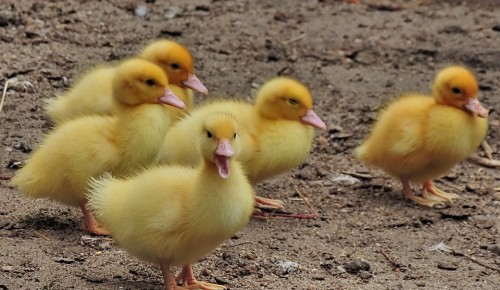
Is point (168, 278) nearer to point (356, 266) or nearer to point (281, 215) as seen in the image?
point (356, 266)

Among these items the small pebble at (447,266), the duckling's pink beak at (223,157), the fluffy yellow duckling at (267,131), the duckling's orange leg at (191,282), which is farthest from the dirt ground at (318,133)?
the duckling's pink beak at (223,157)

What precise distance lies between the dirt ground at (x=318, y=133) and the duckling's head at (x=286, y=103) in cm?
57

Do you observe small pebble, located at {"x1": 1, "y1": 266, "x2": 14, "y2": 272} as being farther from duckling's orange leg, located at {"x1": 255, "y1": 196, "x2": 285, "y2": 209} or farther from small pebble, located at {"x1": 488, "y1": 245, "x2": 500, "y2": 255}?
small pebble, located at {"x1": 488, "y1": 245, "x2": 500, "y2": 255}

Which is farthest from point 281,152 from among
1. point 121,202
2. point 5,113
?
point 5,113

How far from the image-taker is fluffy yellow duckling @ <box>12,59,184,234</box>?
5.13 metres

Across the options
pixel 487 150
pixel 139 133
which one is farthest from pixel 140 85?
pixel 487 150

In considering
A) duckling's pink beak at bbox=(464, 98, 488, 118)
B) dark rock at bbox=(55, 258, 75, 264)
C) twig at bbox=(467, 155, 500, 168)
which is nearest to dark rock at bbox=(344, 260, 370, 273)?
dark rock at bbox=(55, 258, 75, 264)

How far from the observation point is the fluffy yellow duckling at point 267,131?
5477 mm

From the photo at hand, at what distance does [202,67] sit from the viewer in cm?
797

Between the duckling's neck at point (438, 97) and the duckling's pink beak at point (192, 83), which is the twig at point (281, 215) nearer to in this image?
the duckling's pink beak at point (192, 83)

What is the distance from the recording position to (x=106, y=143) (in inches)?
203

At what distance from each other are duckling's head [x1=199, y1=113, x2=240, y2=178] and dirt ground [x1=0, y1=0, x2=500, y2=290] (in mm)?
756

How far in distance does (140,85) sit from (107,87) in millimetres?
500

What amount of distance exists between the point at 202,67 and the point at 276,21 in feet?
4.37
